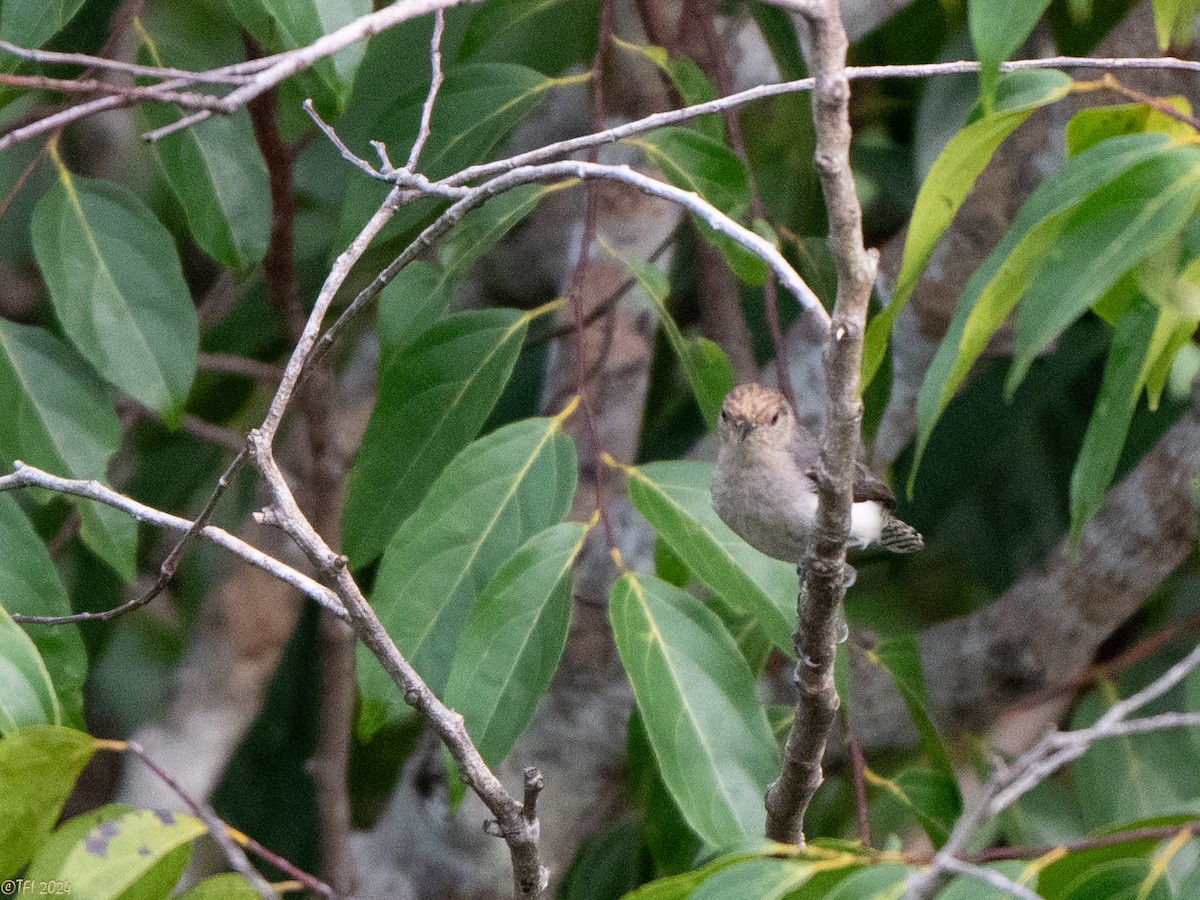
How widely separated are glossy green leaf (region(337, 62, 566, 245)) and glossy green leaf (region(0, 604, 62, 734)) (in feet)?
3.71

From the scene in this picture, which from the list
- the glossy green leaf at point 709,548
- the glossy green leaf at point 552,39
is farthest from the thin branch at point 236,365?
the glossy green leaf at point 709,548

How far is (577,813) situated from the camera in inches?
135

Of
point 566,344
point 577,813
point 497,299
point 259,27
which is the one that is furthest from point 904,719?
point 259,27

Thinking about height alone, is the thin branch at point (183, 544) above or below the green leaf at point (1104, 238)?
below

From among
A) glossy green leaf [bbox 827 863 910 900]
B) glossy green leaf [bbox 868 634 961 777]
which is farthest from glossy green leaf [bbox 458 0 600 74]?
glossy green leaf [bbox 827 863 910 900]

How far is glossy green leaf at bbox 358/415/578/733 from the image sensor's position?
212cm

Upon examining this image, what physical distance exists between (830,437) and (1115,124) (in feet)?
2.07

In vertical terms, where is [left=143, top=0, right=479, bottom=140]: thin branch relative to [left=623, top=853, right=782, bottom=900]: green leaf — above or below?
above

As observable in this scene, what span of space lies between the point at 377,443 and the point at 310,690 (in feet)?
7.29

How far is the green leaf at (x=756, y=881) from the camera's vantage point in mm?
1414

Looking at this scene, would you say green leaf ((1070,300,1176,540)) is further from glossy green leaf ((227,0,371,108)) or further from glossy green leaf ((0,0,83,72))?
glossy green leaf ((0,0,83,72))

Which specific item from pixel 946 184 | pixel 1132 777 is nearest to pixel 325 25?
pixel 946 184

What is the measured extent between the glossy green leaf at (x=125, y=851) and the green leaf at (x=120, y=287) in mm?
874

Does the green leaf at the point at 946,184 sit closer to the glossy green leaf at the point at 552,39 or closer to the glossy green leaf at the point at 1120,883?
the glossy green leaf at the point at 1120,883
